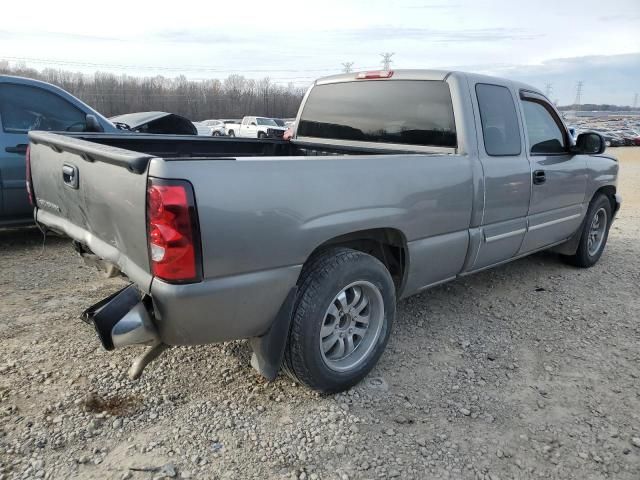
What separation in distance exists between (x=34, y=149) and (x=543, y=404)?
11.5 feet

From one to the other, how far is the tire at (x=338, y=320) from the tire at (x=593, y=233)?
3138mm

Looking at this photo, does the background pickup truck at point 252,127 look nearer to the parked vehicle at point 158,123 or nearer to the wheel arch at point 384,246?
the parked vehicle at point 158,123

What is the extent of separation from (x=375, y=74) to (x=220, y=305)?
264 centimetres

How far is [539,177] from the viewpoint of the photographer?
13.4ft

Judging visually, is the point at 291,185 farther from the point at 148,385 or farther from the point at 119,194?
the point at 148,385

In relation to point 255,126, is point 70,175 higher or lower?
higher

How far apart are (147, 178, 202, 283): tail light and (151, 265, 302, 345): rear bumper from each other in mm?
69

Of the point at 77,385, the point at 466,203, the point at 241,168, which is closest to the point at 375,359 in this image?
the point at 466,203

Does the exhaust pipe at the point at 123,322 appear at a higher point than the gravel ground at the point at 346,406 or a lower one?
higher

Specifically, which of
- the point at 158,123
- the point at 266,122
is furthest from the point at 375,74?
the point at 266,122

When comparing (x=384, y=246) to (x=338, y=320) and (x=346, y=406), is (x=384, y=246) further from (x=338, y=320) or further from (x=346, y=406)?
(x=346, y=406)

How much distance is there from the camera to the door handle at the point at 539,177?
405 centimetres

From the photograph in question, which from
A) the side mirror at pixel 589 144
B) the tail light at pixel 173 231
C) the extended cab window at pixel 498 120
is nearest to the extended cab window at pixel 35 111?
the tail light at pixel 173 231

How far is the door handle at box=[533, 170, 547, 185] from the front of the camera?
4.05 m
